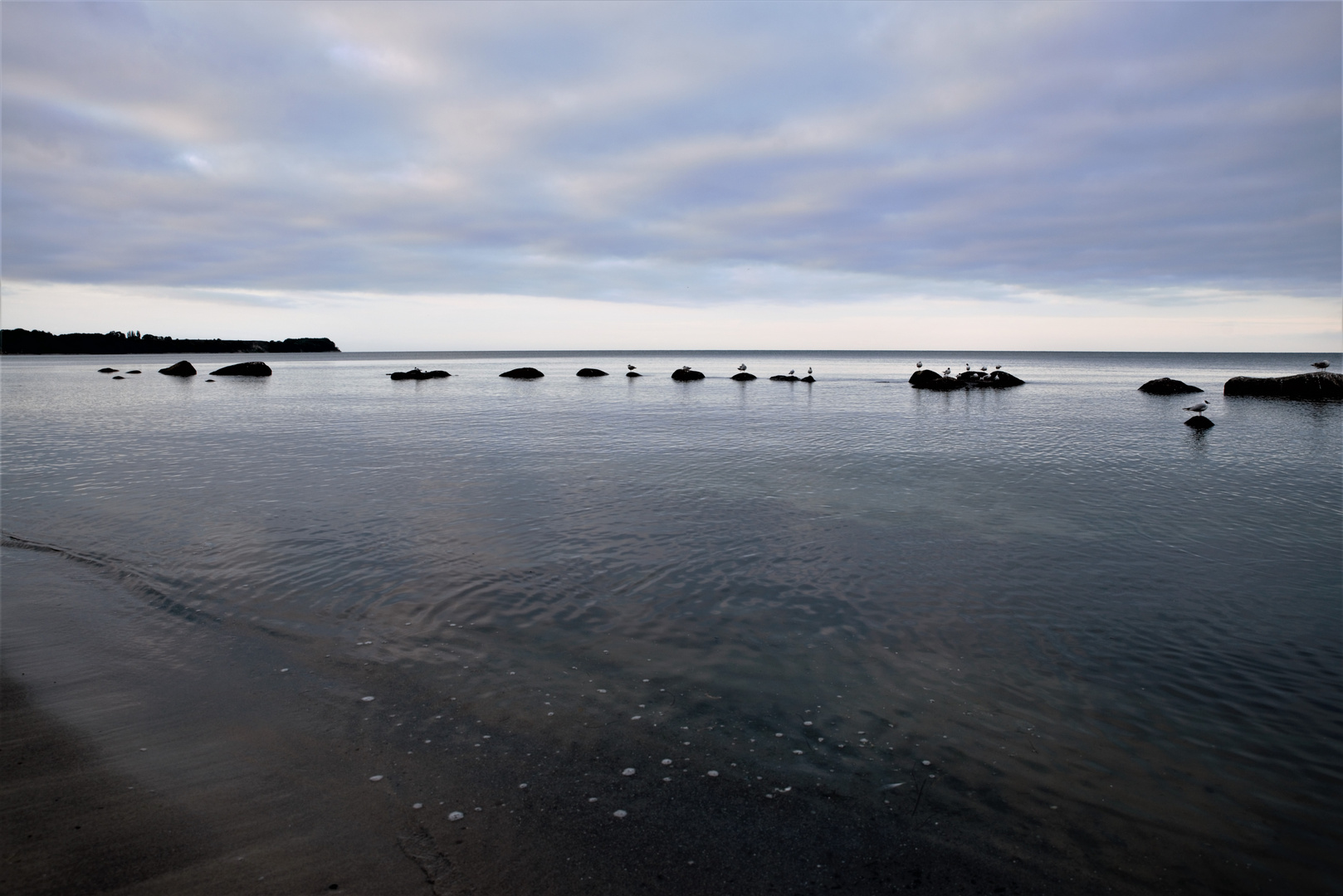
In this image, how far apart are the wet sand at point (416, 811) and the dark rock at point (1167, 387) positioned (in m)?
68.8

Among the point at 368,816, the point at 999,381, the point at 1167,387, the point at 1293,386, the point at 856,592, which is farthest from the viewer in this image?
the point at 999,381

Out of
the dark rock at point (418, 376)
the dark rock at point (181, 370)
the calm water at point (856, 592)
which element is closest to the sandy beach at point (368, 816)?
the calm water at point (856, 592)

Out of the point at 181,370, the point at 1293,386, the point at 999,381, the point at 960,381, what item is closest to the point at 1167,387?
the point at 1293,386

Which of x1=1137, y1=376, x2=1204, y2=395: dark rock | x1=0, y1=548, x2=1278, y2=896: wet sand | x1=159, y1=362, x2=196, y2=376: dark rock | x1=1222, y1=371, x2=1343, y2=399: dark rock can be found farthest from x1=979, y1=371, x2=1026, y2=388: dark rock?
x1=159, y1=362, x2=196, y2=376: dark rock

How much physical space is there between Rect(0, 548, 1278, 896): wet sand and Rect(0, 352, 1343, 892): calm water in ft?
1.11

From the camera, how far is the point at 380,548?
43.9 feet

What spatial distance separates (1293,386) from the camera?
2178 inches

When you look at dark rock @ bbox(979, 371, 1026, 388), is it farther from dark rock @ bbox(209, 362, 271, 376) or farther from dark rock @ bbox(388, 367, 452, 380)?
dark rock @ bbox(209, 362, 271, 376)

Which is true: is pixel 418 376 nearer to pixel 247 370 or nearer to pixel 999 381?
pixel 247 370

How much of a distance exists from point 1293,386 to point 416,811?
73.6 meters

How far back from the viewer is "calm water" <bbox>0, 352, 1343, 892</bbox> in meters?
6.49

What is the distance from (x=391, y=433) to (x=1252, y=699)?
31.6 m

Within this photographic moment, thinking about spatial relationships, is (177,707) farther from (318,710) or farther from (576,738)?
(576,738)

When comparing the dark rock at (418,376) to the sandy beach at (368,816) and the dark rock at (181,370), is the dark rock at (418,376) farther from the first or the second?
the sandy beach at (368,816)
